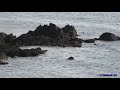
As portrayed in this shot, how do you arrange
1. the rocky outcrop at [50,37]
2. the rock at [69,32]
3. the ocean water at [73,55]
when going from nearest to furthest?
the ocean water at [73,55] → the rocky outcrop at [50,37] → the rock at [69,32]

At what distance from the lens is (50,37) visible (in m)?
11.4

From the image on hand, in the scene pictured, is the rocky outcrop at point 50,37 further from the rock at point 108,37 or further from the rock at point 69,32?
the rock at point 108,37

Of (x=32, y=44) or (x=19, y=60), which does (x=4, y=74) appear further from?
(x=32, y=44)

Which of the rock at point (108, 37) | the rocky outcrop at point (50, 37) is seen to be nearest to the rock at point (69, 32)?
the rocky outcrop at point (50, 37)

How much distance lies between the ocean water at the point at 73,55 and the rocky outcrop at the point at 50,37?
0.35 m

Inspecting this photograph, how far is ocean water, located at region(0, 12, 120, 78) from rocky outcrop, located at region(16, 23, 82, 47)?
0.35 m

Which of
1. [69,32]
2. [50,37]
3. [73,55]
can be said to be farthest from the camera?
[69,32]

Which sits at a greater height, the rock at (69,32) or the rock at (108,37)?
the rock at (69,32)

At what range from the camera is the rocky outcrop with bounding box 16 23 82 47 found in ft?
33.7

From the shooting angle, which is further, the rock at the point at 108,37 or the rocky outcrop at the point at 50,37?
the rocky outcrop at the point at 50,37

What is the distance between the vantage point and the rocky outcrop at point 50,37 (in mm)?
10262

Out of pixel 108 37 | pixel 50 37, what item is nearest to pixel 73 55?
pixel 108 37

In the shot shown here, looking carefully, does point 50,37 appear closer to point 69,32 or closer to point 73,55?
point 69,32

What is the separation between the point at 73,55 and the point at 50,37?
3.48 meters
